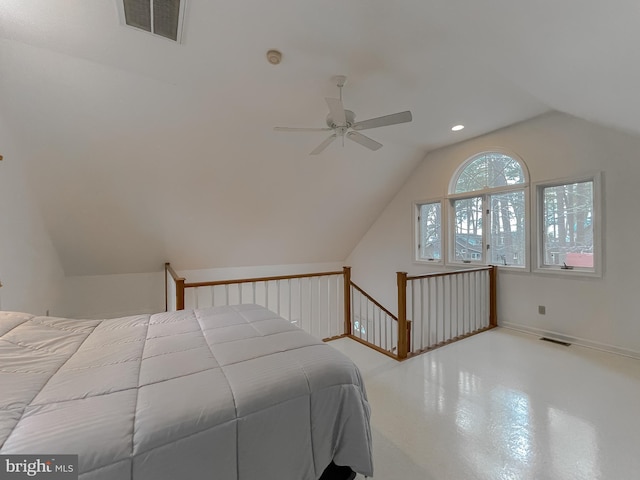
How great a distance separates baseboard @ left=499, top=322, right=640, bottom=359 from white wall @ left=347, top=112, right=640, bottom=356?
10mm

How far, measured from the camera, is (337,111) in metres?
2.35

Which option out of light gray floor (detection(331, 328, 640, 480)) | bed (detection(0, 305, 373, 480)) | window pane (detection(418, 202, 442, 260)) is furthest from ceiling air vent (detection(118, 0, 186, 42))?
window pane (detection(418, 202, 442, 260))

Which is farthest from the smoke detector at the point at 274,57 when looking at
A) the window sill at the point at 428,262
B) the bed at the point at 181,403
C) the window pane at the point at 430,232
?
the window sill at the point at 428,262

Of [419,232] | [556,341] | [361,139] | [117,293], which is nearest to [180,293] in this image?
[361,139]

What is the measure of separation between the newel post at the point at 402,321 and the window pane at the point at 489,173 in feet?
7.53

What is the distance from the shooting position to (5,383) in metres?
1.00

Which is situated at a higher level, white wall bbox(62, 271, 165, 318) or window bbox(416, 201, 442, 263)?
window bbox(416, 201, 442, 263)

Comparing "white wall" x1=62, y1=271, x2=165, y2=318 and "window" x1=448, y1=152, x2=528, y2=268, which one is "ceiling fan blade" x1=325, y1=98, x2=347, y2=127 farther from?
"white wall" x1=62, y1=271, x2=165, y2=318

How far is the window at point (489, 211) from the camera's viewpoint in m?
3.84

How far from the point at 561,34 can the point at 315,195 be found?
3436 mm

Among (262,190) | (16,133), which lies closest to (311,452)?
(262,190)

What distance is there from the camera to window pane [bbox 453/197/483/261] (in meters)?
4.30

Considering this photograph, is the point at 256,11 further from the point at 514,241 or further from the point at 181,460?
the point at 514,241

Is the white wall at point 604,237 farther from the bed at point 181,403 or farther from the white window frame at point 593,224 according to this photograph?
the bed at point 181,403
